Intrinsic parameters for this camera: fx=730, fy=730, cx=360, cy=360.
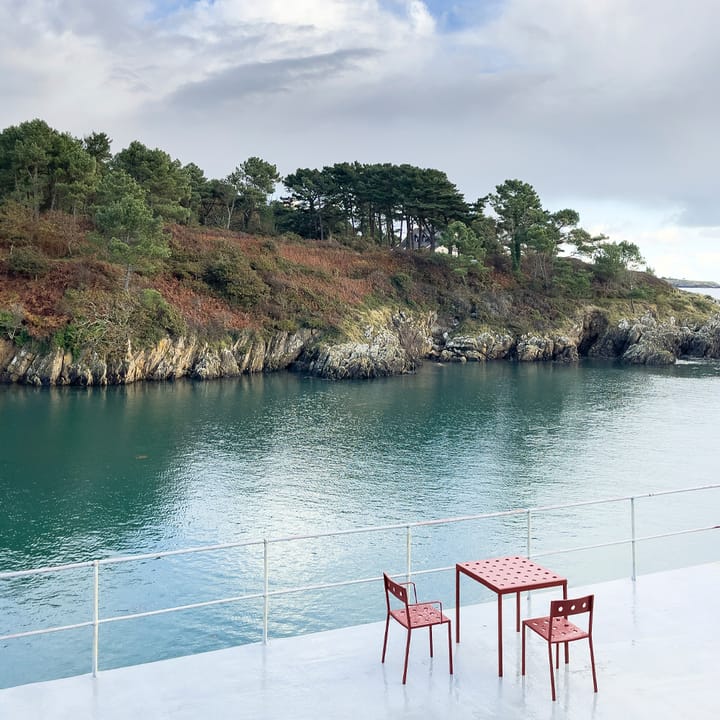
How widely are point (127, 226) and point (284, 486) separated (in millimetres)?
30643

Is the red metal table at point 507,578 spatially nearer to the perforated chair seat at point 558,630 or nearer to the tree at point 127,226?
the perforated chair seat at point 558,630

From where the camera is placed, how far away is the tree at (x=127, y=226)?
167 ft

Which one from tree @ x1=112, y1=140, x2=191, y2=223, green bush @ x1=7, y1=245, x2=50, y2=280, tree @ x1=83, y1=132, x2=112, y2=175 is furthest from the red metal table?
tree @ x1=83, y1=132, x2=112, y2=175

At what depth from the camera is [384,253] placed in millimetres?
78250

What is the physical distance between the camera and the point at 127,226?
5131 centimetres

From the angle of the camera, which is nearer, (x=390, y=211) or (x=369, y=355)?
(x=369, y=355)

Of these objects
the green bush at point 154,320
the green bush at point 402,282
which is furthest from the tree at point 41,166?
the green bush at point 402,282

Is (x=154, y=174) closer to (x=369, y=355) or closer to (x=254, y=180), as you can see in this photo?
(x=254, y=180)

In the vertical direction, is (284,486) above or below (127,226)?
below

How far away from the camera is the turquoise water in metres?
17.2

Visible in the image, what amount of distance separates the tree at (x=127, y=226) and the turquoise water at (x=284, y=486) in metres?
9.70

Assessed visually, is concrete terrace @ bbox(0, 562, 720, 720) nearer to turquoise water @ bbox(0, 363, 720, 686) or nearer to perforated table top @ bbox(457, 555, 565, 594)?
perforated table top @ bbox(457, 555, 565, 594)

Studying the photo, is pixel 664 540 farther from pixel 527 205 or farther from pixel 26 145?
pixel 527 205

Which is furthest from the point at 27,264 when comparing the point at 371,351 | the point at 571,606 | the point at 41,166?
the point at 571,606
